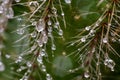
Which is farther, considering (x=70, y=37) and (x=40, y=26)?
(x=70, y=37)

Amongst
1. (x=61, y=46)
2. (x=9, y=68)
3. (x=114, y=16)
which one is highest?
(x=114, y=16)

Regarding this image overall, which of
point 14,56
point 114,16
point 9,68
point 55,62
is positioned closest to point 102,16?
point 114,16

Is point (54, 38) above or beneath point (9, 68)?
above

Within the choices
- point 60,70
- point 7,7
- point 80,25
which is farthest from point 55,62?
point 7,7

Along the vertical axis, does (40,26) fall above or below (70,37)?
above

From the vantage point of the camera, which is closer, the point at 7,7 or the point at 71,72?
the point at 7,7

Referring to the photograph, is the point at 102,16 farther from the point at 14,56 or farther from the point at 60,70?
the point at 14,56

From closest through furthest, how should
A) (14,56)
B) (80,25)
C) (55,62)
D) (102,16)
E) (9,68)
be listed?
(102,16) < (80,25) < (55,62) < (14,56) < (9,68)

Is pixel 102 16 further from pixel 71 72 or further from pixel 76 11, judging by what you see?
pixel 71 72

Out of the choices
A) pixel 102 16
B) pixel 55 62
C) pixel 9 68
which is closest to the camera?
pixel 102 16
